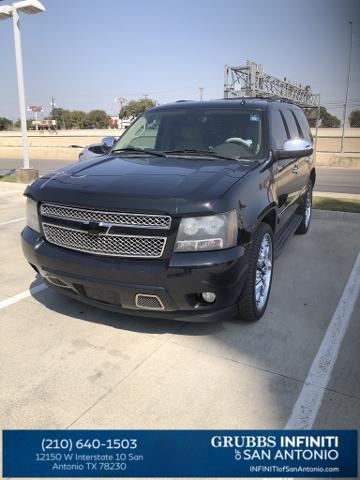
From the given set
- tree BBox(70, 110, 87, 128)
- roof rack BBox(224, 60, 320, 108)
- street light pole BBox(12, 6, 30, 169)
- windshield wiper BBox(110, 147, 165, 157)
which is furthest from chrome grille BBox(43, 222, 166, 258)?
tree BBox(70, 110, 87, 128)

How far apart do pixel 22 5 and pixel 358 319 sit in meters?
11.3

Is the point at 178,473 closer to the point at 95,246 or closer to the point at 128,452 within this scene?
the point at 128,452

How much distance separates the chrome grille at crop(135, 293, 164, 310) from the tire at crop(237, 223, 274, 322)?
2.28ft

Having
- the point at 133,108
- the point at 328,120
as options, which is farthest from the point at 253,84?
the point at 133,108

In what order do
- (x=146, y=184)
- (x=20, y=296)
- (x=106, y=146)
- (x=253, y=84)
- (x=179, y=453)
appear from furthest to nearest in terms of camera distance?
1. (x=253, y=84)
2. (x=106, y=146)
3. (x=20, y=296)
4. (x=146, y=184)
5. (x=179, y=453)

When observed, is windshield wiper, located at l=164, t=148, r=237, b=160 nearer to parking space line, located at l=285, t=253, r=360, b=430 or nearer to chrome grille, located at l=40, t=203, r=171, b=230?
chrome grille, located at l=40, t=203, r=171, b=230

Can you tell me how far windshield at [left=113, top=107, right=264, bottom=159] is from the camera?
13.6 ft

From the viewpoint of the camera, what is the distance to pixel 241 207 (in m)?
3.21

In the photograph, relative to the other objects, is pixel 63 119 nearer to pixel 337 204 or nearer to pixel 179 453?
pixel 337 204

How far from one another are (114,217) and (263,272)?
4.93ft

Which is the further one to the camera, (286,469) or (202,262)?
(202,262)

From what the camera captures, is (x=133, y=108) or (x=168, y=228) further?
(x=133, y=108)

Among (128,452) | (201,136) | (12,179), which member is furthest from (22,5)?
(128,452)

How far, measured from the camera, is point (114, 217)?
10.2ft
